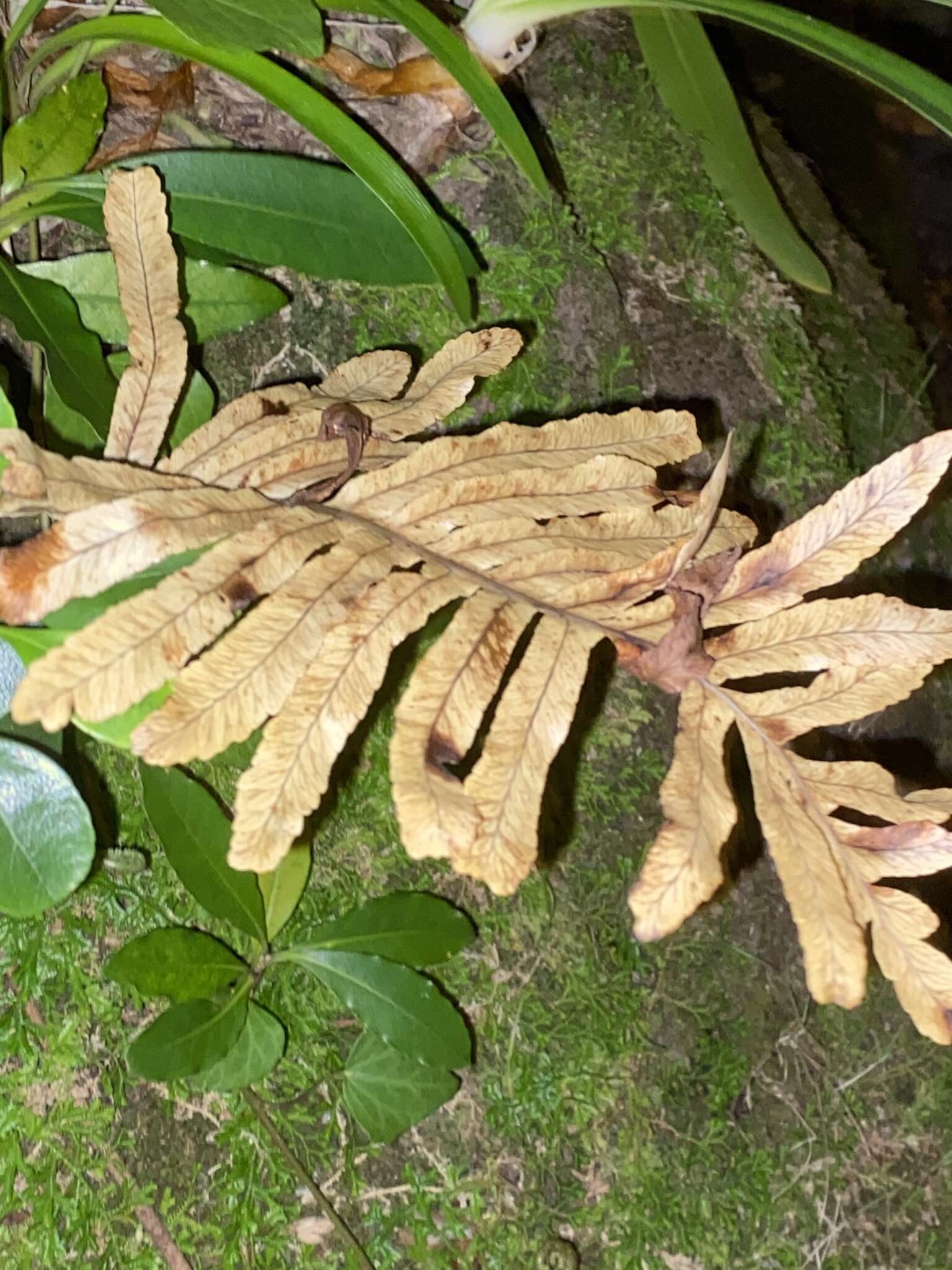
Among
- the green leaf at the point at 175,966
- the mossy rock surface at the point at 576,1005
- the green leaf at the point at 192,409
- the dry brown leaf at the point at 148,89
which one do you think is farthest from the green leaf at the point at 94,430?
the green leaf at the point at 175,966

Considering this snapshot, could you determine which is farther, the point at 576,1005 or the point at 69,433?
the point at 576,1005

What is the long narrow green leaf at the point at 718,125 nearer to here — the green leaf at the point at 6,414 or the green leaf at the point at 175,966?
the green leaf at the point at 6,414

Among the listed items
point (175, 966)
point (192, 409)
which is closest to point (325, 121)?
point (192, 409)

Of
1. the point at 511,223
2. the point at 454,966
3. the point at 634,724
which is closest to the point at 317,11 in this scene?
the point at 511,223

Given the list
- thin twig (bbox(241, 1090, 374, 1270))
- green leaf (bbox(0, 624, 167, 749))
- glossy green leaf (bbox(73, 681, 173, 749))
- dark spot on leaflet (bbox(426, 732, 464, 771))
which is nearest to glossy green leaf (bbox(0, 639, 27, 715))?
green leaf (bbox(0, 624, 167, 749))

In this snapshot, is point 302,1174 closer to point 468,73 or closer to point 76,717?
point 76,717

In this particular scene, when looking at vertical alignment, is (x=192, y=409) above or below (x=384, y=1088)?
above

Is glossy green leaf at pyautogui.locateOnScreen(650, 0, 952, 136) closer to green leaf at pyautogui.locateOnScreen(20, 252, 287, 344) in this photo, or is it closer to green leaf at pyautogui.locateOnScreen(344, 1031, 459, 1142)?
green leaf at pyautogui.locateOnScreen(20, 252, 287, 344)
